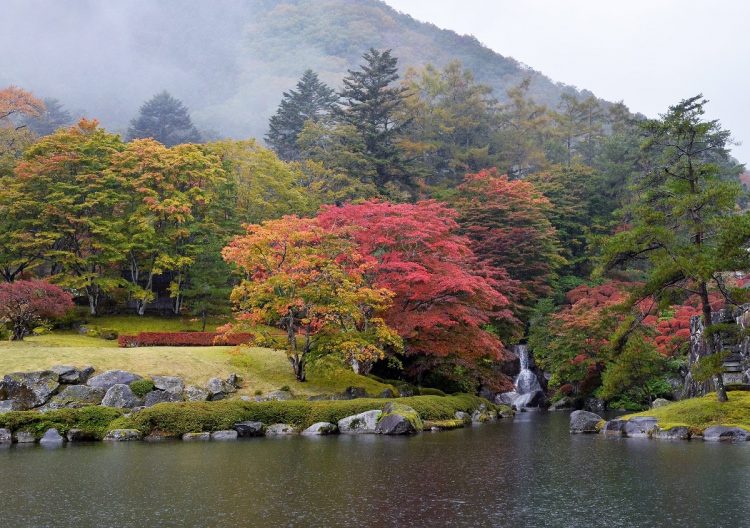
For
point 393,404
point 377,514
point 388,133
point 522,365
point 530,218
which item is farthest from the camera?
Result: point 388,133

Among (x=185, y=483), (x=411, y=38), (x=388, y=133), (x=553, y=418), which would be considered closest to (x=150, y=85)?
(x=411, y=38)

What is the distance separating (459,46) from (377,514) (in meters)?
159

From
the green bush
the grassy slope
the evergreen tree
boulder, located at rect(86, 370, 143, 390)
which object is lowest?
the grassy slope

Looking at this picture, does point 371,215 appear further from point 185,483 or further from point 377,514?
point 377,514

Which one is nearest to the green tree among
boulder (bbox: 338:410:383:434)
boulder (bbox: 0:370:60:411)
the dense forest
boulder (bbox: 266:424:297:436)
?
the dense forest

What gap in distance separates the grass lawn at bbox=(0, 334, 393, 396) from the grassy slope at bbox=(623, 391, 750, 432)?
12693 mm

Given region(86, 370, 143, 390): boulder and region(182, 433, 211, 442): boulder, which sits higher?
region(86, 370, 143, 390): boulder

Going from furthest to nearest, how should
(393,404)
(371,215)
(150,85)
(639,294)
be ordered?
1. (150,85)
2. (371,215)
3. (393,404)
4. (639,294)

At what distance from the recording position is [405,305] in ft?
106

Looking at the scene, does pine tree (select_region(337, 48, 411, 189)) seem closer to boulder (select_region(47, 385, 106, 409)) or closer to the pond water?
boulder (select_region(47, 385, 106, 409))

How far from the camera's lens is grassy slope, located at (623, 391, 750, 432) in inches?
813

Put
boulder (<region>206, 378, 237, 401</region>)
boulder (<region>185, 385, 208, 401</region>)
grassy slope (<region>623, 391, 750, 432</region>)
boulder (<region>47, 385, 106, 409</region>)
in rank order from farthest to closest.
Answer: boulder (<region>206, 378, 237, 401</region>) < boulder (<region>185, 385, 208, 401</region>) < boulder (<region>47, 385, 106, 409</region>) < grassy slope (<region>623, 391, 750, 432</region>)

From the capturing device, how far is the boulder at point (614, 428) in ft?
74.1

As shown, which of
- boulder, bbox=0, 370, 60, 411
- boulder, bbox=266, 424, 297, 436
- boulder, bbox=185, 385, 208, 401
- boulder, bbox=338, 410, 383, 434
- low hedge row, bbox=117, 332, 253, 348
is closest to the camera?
boulder, bbox=266, 424, 297, 436
